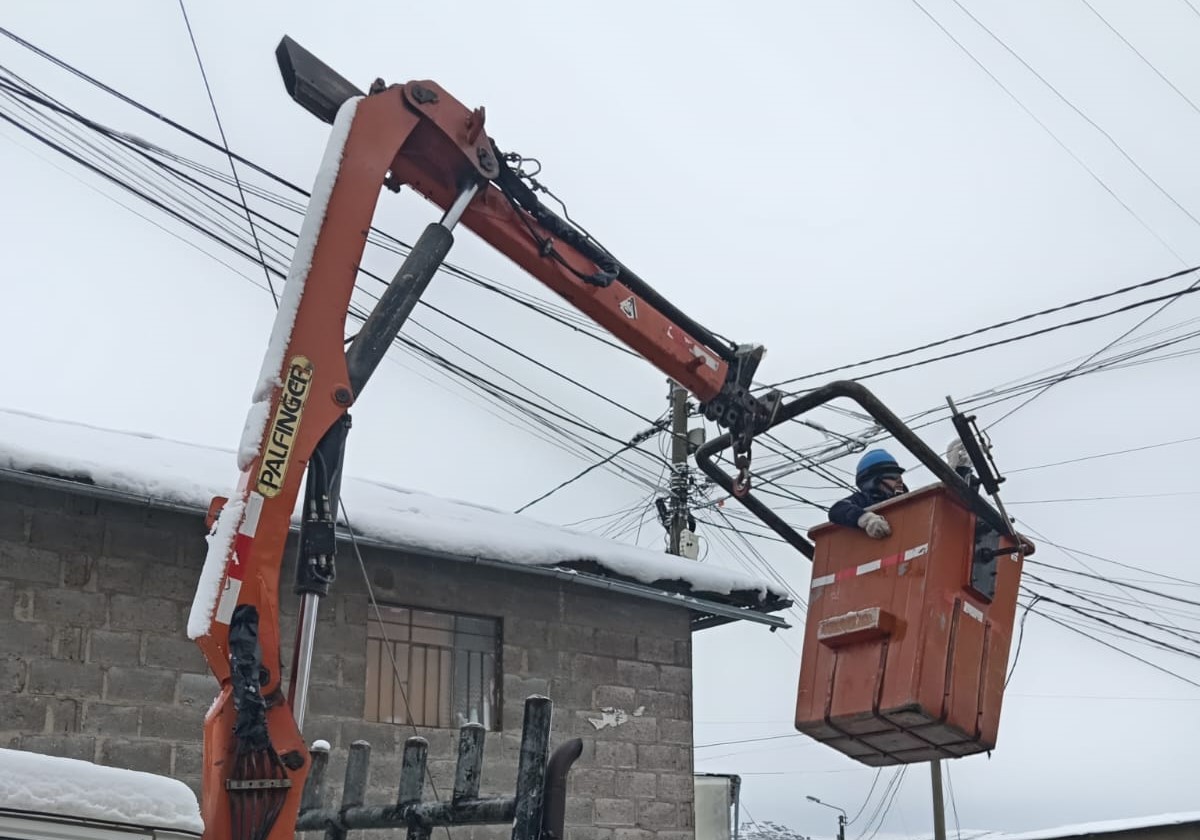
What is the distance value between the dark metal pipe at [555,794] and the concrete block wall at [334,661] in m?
3.60

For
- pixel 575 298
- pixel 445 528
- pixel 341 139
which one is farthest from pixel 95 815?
pixel 445 528

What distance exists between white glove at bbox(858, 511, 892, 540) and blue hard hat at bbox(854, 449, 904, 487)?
1.58 ft

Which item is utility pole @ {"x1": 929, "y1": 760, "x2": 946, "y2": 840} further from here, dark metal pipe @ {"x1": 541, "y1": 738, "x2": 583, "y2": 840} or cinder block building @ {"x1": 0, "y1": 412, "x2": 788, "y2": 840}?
dark metal pipe @ {"x1": 541, "y1": 738, "x2": 583, "y2": 840}

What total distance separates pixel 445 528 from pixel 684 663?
8.11 feet

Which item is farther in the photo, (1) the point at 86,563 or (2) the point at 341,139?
(1) the point at 86,563

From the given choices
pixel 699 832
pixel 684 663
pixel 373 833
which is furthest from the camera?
pixel 699 832

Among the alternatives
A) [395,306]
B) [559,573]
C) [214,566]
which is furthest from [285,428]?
[559,573]

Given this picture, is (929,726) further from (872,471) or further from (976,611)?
(872,471)

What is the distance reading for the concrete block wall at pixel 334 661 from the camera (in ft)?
22.8

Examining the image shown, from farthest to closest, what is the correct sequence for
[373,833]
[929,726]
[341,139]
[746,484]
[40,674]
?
[373,833] < [40,674] < [746,484] < [929,726] < [341,139]

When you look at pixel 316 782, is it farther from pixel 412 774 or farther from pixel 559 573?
pixel 559 573

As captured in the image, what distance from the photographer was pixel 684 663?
9547 mm

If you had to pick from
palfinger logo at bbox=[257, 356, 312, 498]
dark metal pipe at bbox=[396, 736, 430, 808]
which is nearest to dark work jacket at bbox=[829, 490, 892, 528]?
dark metal pipe at bbox=[396, 736, 430, 808]

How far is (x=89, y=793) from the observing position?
297 cm
